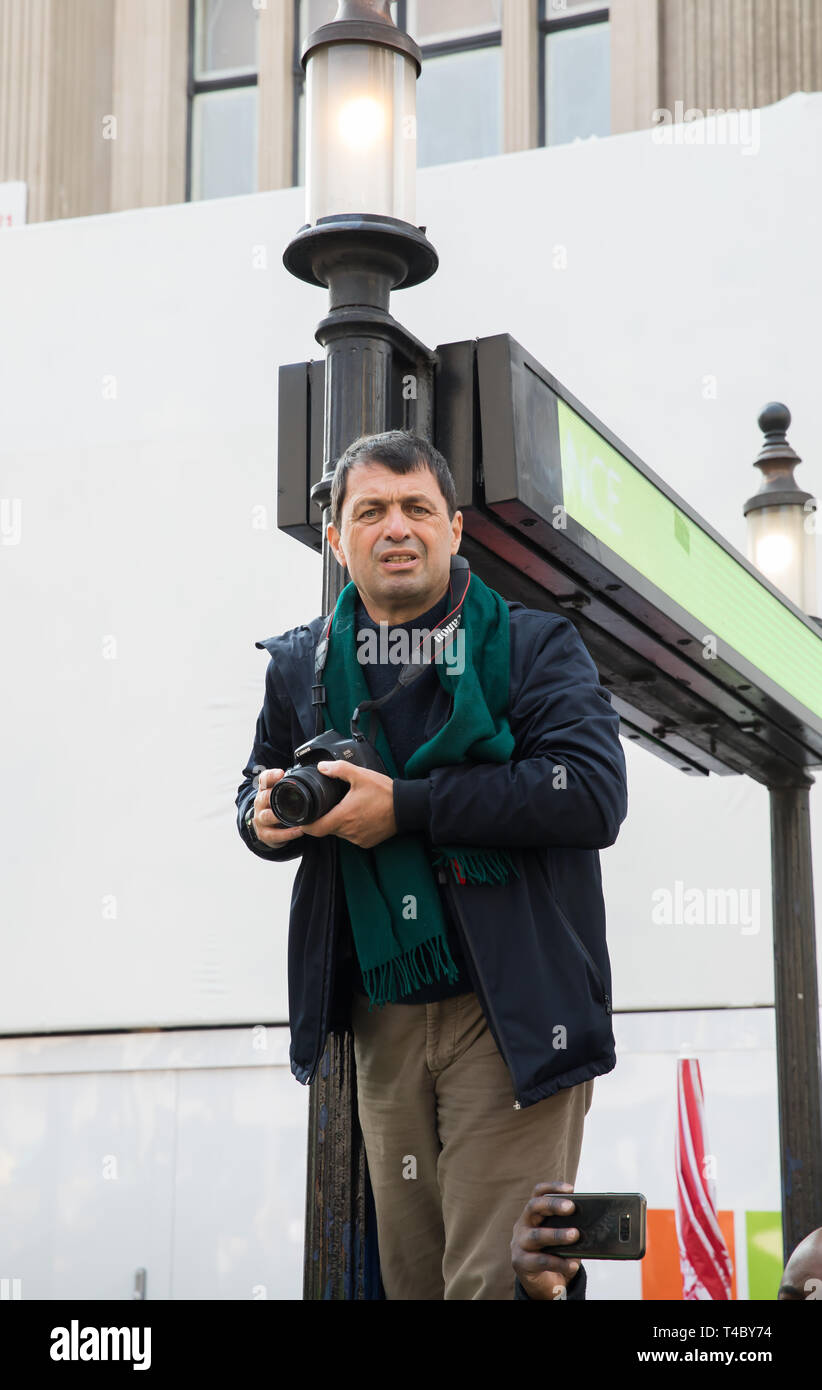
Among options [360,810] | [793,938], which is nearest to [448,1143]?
[360,810]

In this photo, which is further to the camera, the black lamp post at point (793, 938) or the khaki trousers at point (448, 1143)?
the black lamp post at point (793, 938)

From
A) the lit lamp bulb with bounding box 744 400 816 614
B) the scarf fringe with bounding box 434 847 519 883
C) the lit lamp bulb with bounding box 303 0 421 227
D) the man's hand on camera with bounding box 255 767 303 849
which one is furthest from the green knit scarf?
the lit lamp bulb with bounding box 744 400 816 614

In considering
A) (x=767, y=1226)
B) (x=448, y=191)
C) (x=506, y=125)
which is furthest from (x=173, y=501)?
(x=767, y=1226)

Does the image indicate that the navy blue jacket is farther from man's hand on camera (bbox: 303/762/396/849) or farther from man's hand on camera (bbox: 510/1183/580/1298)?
man's hand on camera (bbox: 510/1183/580/1298)

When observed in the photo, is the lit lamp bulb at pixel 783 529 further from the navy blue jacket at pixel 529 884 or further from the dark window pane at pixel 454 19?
the dark window pane at pixel 454 19

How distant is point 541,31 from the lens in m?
12.1

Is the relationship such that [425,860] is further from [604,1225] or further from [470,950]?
[604,1225]

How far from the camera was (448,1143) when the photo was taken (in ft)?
7.00

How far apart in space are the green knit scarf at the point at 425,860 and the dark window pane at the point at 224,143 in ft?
36.3

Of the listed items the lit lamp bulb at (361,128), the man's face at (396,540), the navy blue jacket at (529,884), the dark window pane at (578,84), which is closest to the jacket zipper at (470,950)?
the navy blue jacket at (529,884)

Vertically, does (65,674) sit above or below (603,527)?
above

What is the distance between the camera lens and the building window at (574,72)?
11797mm
